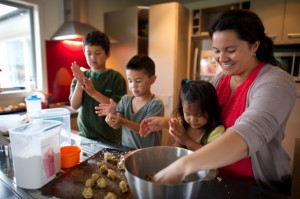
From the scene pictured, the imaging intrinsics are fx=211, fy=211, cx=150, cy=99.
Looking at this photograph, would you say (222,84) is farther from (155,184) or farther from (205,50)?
(205,50)

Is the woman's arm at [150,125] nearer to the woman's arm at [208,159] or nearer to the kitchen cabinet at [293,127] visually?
the woman's arm at [208,159]

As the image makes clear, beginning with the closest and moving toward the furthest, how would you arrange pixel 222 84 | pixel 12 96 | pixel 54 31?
pixel 222 84
pixel 12 96
pixel 54 31

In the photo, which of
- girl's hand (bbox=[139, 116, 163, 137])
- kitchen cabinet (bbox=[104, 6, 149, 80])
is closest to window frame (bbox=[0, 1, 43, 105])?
kitchen cabinet (bbox=[104, 6, 149, 80])

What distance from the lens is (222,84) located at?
0.93 m

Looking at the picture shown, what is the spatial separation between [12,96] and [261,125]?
7.49ft

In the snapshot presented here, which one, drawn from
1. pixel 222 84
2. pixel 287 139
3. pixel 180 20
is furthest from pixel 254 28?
pixel 287 139

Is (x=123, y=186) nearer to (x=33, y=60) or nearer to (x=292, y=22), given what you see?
(x=33, y=60)

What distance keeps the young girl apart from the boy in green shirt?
462 mm

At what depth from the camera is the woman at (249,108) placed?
1.58 ft

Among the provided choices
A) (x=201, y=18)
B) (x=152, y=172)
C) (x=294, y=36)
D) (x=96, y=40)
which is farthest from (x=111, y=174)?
(x=201, y=18)

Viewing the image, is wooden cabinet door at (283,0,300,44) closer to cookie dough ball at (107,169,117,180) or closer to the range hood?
the range hood

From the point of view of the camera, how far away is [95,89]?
1.31 m

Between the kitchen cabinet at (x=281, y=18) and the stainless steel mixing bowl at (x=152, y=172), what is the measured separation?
7.74 feet

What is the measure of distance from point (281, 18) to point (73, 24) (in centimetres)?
224
